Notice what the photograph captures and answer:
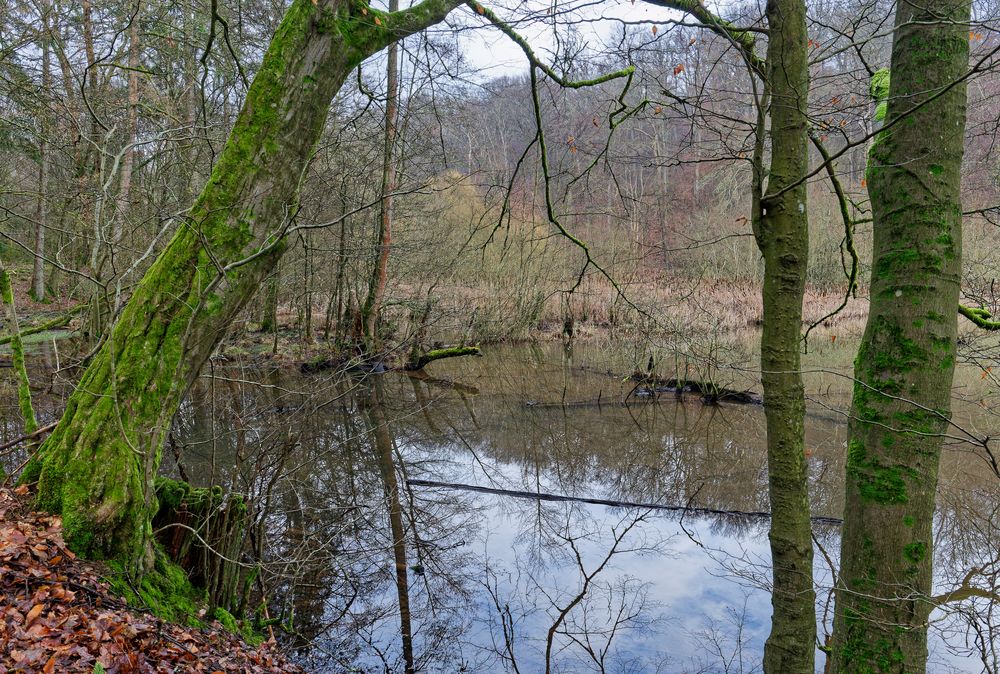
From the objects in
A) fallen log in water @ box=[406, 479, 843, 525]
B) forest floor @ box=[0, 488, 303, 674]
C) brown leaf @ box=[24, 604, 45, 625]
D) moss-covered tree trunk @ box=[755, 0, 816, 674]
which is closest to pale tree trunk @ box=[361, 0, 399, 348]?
fallen log in water @ box=[406, 479, 843, 525]

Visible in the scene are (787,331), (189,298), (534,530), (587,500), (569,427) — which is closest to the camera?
(787,331)

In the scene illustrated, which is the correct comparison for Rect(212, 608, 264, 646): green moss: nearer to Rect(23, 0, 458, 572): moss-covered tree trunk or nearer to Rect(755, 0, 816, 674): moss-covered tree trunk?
Rect(23, 0, 458, 572): moss-covered tree trunk

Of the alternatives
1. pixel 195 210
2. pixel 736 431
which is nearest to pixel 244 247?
pixel 195 210

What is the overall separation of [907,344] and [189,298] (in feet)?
11.1

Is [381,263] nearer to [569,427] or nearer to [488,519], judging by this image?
[569,427]

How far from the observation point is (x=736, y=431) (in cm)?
941

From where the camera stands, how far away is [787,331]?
2.94 m

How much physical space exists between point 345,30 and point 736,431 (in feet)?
25.3

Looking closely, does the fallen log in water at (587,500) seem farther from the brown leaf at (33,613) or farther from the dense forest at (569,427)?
the brown leaf at (33,613)

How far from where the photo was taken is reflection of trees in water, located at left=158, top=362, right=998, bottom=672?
448 centimetres

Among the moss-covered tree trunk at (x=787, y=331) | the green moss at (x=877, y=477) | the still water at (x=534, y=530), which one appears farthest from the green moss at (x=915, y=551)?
the moss-covered tree trunk at (x=787, y=331)

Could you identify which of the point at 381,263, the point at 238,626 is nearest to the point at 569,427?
the point at 381,263

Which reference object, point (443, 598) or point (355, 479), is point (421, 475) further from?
point (443, 598)

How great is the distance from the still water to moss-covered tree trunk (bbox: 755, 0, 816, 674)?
13.7 inches
